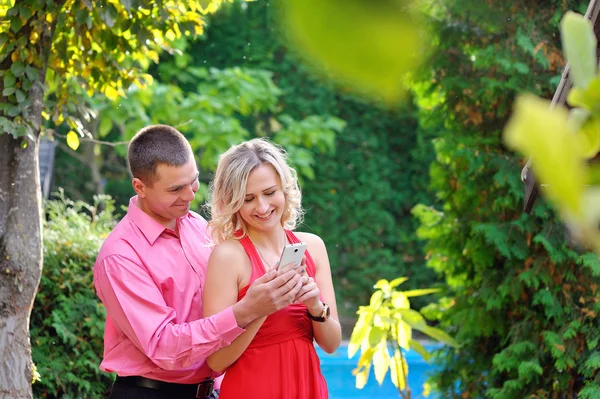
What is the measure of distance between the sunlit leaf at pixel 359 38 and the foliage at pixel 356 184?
1006cm

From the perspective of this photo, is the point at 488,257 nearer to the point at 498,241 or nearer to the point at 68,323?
the point at 498,241

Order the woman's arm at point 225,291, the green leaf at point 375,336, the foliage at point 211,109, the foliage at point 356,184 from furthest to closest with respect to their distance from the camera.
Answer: the foliage at point 356,184 < the foliage at point 211,109 < the green leaf at point 375,336 < the woman's arm at point 225,291

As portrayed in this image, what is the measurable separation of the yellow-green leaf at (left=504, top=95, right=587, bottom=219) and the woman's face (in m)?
2.23

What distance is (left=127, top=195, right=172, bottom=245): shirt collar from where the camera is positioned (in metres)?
2.46

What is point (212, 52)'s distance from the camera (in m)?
10.8

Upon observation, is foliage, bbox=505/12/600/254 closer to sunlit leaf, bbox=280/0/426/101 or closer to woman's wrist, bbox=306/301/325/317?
sunlit leaf, bbox=280/0/426/101

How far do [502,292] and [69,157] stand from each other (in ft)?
25.3

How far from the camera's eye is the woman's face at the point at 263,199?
2471 mm

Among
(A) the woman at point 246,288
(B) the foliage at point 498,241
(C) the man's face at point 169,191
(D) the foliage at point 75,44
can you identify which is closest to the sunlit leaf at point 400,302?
(B) the foliage at point 498,241

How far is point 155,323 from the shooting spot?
2.28m

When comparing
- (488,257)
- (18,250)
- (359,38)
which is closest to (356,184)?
(488,257)

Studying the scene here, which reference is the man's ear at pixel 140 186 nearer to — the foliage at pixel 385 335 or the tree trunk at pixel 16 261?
the tree trunk at pixel 16 261

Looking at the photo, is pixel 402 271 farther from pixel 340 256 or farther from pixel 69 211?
pixel 69 211

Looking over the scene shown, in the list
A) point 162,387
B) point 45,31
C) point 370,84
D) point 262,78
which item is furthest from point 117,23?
point 262,78
